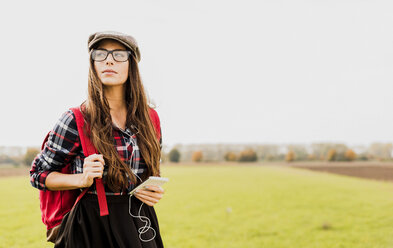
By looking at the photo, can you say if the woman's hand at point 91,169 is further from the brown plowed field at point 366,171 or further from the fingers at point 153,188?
the brown plowed field at point 366,171

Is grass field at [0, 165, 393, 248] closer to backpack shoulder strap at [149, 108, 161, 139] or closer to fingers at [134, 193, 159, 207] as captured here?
backpack shoulder strap at [149, 108, 161, 139]

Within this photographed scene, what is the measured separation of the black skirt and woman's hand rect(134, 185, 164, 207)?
0.23 feet

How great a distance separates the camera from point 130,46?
2.09 meters

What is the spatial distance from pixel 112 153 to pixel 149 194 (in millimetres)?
340

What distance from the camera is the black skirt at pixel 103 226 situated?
1.81 meters

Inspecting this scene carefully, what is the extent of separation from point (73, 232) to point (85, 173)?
349mm

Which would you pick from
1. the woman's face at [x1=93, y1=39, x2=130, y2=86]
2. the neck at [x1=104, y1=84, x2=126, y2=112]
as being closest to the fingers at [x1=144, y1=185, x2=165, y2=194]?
the neck at [x1=104, y1=84, x2=126, y2=112]

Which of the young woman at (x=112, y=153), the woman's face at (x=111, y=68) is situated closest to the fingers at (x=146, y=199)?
the young woman at (x=112, y=153)

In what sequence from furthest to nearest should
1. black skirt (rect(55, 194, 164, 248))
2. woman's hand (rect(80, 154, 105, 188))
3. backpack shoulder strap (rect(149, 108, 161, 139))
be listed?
backpack shoulder strap (rect(149, 108, 161, 139)) → black skirt (rect(55, 194, 164, 248)) → woman's hand (rect(80, 154, 105, 188))

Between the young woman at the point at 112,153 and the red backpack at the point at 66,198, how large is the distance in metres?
0.04

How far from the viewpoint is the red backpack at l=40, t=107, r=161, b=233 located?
183cm

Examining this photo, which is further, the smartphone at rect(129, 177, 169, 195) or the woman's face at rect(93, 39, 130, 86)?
the woman's face at rect(93, 39, 130, 86)

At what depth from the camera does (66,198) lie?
189 cm

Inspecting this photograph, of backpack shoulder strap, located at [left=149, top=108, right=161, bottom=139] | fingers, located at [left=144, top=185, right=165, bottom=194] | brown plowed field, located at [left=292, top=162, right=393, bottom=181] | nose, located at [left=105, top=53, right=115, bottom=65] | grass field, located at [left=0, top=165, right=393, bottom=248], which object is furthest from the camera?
brown plowed field, located at [left=292, top=162, right=393, bottom=181]
